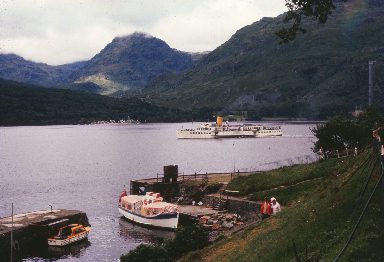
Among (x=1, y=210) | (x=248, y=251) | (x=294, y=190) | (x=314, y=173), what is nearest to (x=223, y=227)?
(x=294, y=190)

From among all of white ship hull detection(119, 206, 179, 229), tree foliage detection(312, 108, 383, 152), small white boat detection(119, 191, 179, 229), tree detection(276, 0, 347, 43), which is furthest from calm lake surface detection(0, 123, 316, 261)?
tree detection(276, 0, 347, 43)

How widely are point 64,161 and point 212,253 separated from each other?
163 metres

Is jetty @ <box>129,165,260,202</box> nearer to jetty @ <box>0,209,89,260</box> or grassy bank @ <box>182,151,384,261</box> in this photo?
jetty @ <box>0,209,89,260</box>

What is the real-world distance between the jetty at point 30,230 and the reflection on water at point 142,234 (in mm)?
6583

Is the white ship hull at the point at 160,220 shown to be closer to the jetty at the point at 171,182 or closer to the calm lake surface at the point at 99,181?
the calm lake surface at the point at 99,181

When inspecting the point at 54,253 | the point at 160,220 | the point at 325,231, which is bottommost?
the point at 54,253

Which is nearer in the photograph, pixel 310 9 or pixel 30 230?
pixel 310 9

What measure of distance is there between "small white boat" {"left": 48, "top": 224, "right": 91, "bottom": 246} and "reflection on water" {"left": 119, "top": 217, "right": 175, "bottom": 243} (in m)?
5.44

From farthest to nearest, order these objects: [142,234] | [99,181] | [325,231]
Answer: [99,181] < [142,234] < [325,231]

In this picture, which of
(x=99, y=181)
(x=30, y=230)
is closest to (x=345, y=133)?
(x=30, y=230)

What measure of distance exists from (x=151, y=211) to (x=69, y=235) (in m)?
11.8

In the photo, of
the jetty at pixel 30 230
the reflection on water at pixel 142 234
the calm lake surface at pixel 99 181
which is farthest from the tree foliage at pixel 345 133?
the jetty at pixel 30 230

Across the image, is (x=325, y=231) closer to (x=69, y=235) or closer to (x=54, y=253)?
(x=54, y=253)

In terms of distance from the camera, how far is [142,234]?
6656 cm
